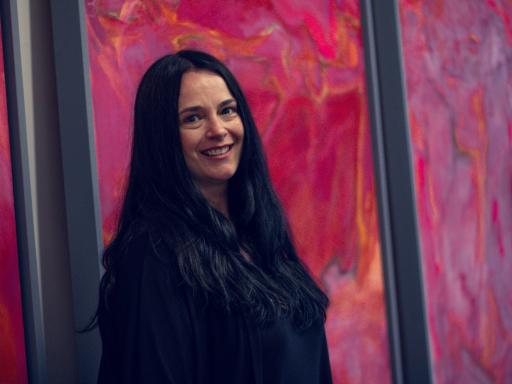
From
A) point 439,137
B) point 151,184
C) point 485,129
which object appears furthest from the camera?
point 485,129

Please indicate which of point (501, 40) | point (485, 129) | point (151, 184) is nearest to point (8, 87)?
point (151, 184)

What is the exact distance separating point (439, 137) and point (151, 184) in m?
1.30

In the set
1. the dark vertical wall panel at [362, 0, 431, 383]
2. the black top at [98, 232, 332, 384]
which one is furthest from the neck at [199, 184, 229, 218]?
the dark vertical wall panel at [362, 0, 431, 383]

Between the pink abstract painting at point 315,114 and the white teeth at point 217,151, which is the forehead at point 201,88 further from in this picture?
the pink abstract painting at point 315,114

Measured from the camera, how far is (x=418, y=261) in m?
2.09

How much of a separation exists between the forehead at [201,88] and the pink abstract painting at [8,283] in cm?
38

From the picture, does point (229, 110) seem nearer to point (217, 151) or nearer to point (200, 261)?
point (217, 151)

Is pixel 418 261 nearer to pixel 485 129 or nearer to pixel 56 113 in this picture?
pixel 485 129

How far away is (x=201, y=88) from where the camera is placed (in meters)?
1.27

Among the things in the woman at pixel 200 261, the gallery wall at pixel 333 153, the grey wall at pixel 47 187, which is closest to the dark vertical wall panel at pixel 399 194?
the gallery wall at pixel 333 153

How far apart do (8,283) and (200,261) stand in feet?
1.44

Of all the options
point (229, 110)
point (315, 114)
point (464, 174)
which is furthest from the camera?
point (464, 174)

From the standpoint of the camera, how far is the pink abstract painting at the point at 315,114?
162 cm

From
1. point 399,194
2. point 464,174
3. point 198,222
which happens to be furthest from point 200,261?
point 464,174
